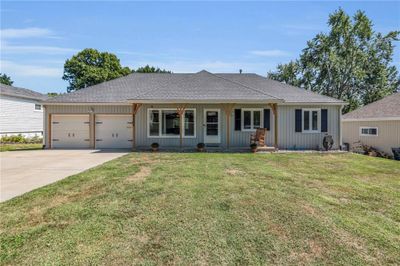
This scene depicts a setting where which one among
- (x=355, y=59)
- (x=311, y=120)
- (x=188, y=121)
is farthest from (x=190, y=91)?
(x=355, y=59)

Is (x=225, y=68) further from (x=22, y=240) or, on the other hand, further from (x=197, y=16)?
(x=22, y=240)

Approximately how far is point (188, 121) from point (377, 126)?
1188 centimetres

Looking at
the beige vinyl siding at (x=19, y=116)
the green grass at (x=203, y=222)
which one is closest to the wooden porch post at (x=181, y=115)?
the green grass at (x=203, y=222)

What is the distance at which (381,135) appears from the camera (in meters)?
16.3

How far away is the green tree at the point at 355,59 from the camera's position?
29.4 m

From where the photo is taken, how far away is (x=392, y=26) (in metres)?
29.3

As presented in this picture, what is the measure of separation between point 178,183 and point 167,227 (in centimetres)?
264

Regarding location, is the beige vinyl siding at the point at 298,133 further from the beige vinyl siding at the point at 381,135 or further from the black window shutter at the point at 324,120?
the beige vinyl siding at the point at 381,135

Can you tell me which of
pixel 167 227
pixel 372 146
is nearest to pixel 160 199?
pixel 167 227

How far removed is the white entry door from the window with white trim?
57.1 inches

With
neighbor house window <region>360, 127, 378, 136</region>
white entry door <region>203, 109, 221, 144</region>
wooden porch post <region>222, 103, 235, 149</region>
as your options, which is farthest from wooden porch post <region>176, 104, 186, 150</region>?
neighbor house window <region>360, 127, 378, 136</region>

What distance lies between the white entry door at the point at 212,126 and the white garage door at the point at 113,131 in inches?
171

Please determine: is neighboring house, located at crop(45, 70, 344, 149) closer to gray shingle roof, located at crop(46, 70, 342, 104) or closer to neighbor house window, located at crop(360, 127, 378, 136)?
gray shingle roof, located at crop(46, 70, 342, 104)

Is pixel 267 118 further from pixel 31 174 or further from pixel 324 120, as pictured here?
pixel 31 174
